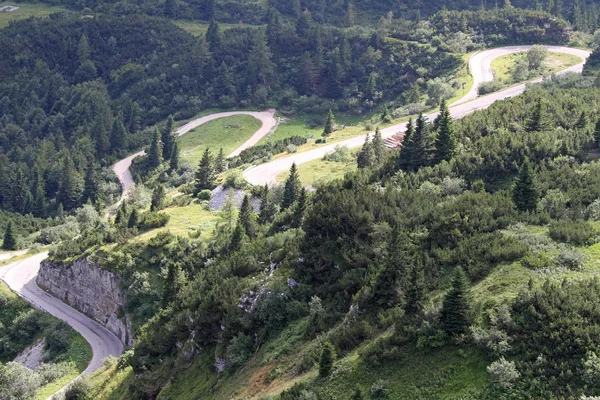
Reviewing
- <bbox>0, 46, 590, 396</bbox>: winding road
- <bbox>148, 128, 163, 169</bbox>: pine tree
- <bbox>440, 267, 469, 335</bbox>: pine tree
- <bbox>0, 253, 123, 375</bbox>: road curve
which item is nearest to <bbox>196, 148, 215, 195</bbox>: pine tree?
<bbox>0, 46, 590, 396</bbox>: winding road

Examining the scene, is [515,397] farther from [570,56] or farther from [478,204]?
[570,56]

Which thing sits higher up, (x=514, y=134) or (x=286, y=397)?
(x=514, y=134)

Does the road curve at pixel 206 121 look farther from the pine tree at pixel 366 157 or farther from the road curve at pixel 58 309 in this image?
the pine tree at pixel 366 157

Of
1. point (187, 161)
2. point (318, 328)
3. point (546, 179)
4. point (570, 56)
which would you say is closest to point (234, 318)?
point (318, 328)

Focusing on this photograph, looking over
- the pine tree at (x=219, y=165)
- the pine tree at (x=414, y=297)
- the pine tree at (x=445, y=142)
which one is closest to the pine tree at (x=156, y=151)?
the pine tree at (x=219, y=165)

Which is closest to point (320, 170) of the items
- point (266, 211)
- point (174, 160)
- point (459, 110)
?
point (266, 211)
